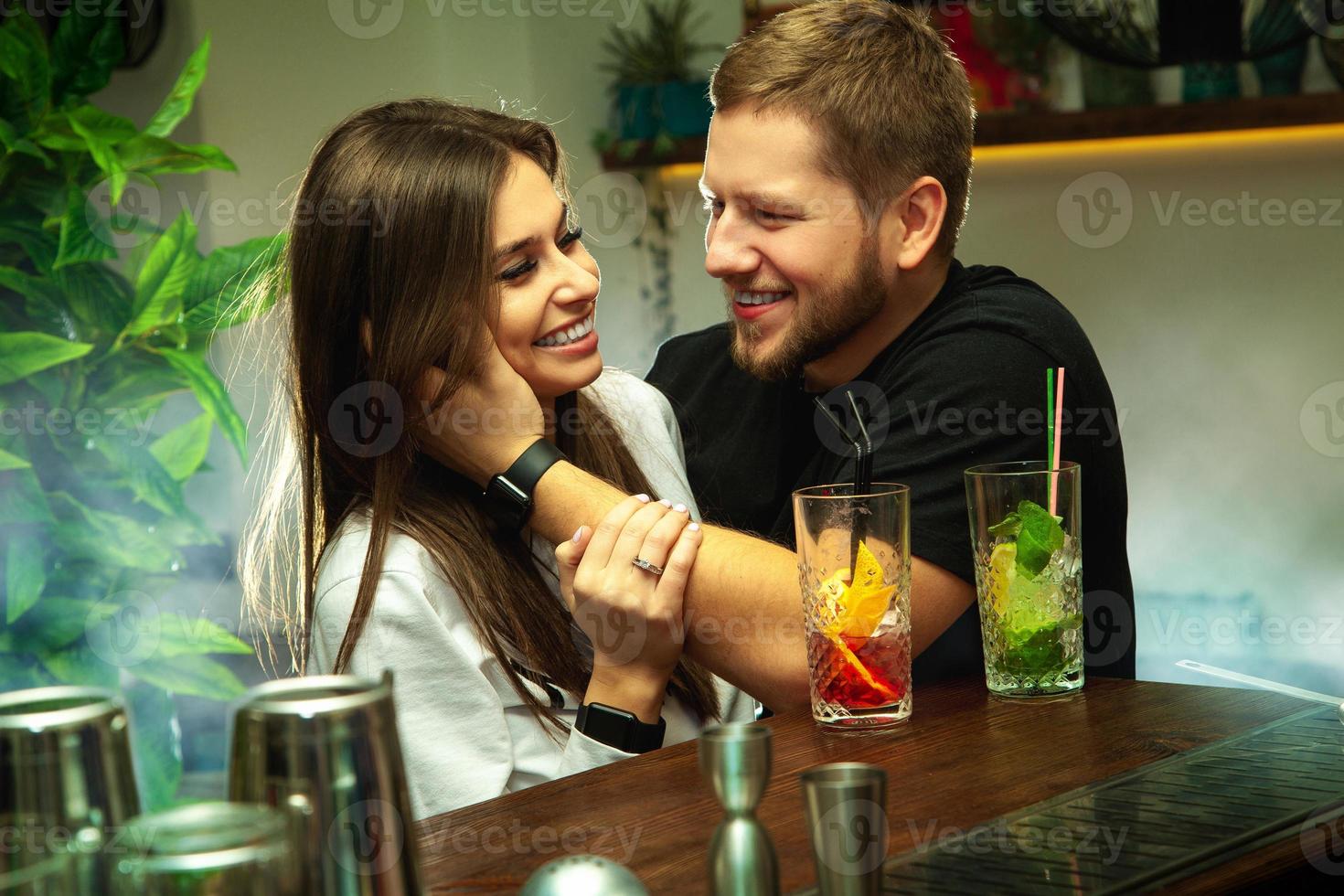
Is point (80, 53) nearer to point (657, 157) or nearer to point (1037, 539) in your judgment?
point (657, 157)

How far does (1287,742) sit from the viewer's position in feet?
3.42

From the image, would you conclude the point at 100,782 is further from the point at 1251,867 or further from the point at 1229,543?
the point at 1229,543

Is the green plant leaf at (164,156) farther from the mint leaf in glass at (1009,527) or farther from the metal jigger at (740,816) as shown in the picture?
the metal jigger at (740,816)

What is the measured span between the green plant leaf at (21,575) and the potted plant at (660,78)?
2140 mm

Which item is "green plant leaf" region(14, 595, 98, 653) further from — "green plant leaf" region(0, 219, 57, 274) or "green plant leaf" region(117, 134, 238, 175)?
"green plant leaf" region(117, 134, 238, 175)

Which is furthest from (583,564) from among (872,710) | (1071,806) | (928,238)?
(928,238)

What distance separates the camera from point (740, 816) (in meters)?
0.70

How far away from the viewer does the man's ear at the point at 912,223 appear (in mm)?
1688

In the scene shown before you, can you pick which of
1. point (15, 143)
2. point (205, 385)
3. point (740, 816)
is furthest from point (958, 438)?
point (15, 143)

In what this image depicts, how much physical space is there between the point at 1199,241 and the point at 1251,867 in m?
2.91

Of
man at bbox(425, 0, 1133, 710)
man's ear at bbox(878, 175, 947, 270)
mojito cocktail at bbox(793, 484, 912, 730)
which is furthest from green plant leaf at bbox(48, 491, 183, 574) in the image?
mojito cocktail at bbox(793, 484, 912, 730)

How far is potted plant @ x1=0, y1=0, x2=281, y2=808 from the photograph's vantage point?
233cm

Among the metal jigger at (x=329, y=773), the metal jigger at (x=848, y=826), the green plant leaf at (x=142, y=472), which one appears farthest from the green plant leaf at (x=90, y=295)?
the metal jigger at (x=848, y=826)

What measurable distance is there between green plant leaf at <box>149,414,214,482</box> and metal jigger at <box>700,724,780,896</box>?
6.46 ft
